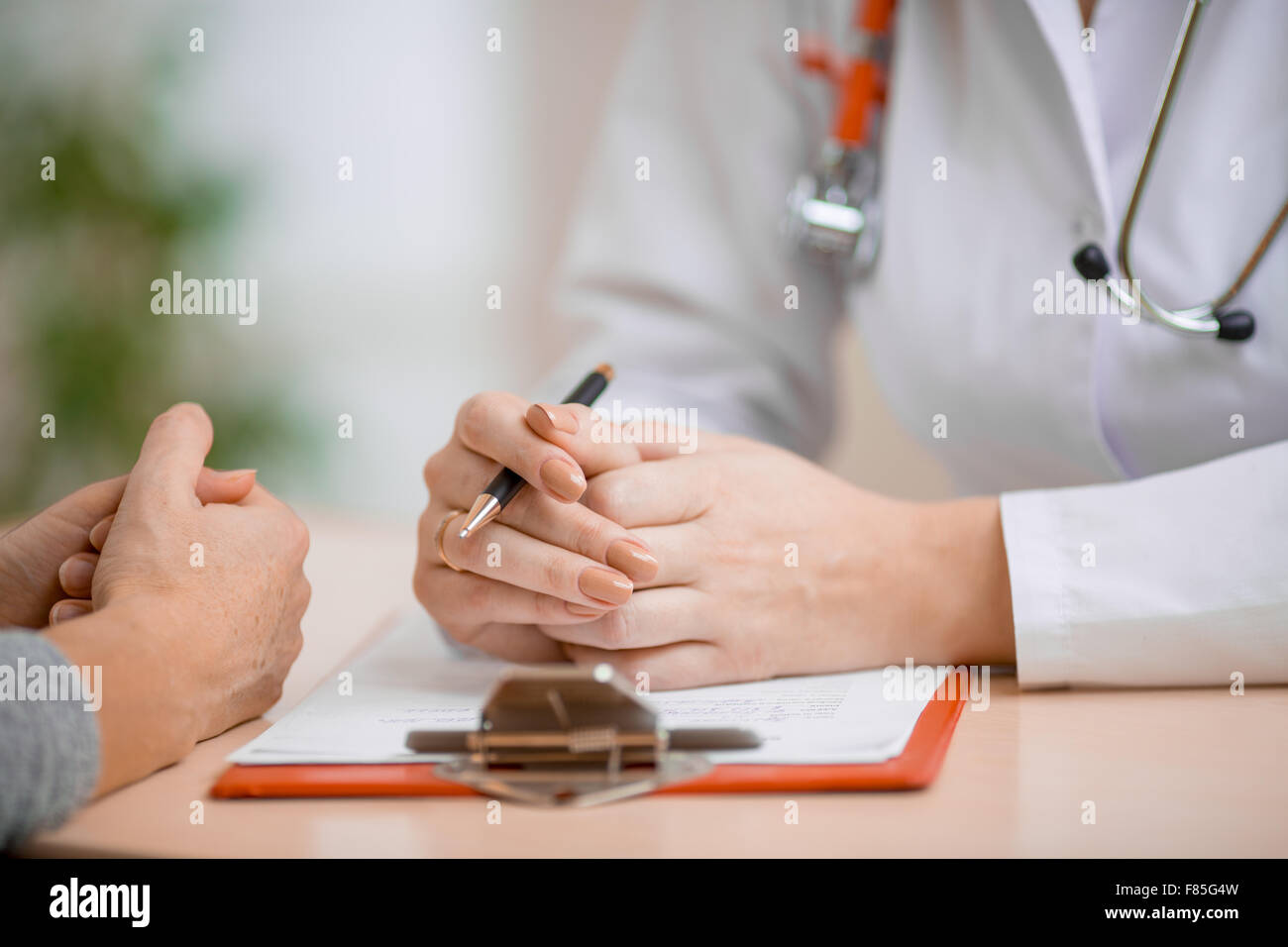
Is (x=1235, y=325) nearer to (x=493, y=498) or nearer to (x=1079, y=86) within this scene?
(x=1079, y=86)

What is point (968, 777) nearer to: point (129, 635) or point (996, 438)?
point (129, 635)

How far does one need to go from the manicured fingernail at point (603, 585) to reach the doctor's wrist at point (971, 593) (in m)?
0.21

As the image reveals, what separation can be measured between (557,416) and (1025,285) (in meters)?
0.44

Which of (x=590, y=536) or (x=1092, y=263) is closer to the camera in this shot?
(x=590, y=536)

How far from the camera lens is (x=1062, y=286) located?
0.86 metres

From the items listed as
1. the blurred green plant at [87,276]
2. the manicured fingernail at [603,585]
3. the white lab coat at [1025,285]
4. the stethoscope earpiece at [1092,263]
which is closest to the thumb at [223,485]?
the manicured fingernail at [603,585]

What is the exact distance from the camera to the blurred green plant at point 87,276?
7.39 ft

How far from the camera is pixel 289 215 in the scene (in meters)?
2.44

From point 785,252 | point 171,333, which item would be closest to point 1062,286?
point 785,252

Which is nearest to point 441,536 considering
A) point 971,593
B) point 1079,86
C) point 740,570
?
point 740,570


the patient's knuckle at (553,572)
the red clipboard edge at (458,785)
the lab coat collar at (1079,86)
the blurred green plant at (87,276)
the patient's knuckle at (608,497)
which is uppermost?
the blurred green plant at (87,276)

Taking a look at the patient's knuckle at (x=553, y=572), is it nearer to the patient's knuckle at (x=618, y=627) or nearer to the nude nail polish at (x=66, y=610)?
the patient's knuckle at (x=618, y=627)
